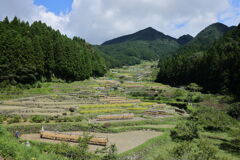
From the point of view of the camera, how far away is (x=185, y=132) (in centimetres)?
2022

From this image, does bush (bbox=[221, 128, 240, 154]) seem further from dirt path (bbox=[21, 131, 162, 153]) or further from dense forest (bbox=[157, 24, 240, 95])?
dense forest (bbox=[157, 24, 240, 95])

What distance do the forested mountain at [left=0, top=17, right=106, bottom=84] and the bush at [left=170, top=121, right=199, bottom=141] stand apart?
33.3 m

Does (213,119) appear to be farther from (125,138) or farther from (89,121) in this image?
(89,121)

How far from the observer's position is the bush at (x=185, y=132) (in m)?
20.1

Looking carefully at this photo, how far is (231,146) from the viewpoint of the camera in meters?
19.5

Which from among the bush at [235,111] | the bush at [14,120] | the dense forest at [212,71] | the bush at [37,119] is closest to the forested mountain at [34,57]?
the bush at [14,120]

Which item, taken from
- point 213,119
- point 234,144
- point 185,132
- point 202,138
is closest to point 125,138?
point 185,132

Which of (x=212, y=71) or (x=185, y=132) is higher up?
(x=212, y=71)

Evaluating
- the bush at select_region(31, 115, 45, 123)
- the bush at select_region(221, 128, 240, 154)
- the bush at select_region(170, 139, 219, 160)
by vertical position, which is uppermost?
the bush at select_region(31, 115, 45, 123)

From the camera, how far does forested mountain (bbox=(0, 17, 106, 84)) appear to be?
3822cm

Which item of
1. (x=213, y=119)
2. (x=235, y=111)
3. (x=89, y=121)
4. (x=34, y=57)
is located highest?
(x=34, y=57)

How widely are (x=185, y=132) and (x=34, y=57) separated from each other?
125 ft

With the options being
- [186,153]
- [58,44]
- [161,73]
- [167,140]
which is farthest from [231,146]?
[161,73]

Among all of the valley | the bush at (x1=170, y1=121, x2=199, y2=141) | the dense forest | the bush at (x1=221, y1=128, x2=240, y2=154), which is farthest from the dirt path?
the dense forest
